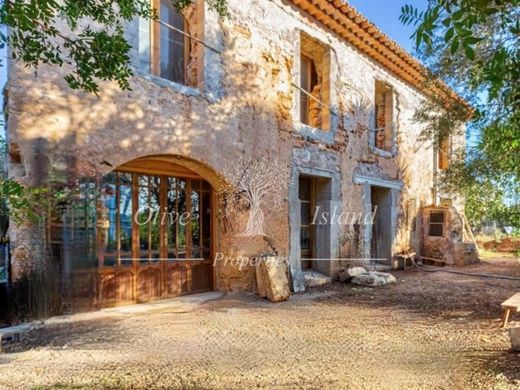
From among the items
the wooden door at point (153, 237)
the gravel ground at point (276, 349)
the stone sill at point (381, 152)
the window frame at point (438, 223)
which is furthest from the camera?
the window frame at point (438, 223)

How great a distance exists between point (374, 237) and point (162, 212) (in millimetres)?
6174

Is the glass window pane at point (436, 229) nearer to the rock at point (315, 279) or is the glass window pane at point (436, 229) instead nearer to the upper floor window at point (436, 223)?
the upper floor window at point (436, 223)

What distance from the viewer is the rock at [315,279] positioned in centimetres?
673

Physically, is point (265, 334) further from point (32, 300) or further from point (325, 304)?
point (32, 300)

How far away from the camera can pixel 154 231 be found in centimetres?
529

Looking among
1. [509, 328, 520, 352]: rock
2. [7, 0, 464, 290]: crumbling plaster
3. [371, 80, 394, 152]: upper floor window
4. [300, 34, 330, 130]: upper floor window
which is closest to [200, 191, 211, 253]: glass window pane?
[7, 0, 464, 290]: crumbling plaster

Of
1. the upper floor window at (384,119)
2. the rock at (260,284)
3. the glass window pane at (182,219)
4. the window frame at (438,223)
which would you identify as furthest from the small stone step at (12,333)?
the window frame at (438,223)

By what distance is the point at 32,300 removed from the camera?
3.83 m

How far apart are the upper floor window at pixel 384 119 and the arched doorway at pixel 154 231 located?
5632 mm

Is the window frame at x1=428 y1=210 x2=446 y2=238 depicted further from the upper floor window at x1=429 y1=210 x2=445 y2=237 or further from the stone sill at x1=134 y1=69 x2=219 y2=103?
the stone sill at x1=134 y1=69 x2=219 y2=103

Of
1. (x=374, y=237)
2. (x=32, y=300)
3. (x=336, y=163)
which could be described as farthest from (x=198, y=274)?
(x=374, y=237)

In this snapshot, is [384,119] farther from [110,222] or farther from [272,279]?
[110,222]

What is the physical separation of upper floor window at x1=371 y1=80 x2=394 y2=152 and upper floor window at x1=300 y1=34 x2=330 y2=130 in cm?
240

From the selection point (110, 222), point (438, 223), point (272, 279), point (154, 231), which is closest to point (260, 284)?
point (272, 279)
